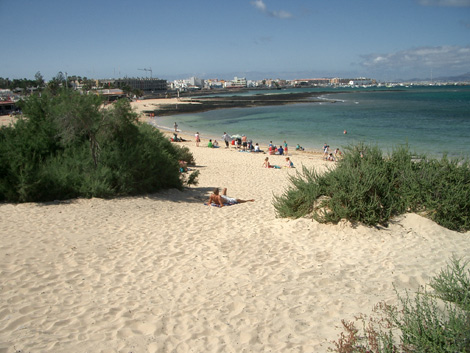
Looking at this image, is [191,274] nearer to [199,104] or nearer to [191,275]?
[191,275]

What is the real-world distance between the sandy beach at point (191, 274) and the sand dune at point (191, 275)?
20mm

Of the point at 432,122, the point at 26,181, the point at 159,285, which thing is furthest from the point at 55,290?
the point at 432,122

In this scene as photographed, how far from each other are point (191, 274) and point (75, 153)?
6535 millimetres

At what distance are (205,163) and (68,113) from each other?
10.7 meters

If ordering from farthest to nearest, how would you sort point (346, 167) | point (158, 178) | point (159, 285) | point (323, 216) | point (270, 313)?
point (158, 178) → point (346, 167) → point (323, 216) → point (159, 285) → point (270, 313)

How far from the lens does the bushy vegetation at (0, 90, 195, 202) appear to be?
9055 millimetres

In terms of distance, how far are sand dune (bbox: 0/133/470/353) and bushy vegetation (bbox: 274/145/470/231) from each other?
0.29 m

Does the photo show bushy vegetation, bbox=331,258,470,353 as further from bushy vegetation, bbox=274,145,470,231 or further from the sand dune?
bushy vegetation, bbox=274,145,470,231

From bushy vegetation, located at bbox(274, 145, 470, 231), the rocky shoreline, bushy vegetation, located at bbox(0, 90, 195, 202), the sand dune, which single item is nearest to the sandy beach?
the sand dune

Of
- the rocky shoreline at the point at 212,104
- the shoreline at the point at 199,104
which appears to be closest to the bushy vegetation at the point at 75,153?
the shoreline at the point at 199,104

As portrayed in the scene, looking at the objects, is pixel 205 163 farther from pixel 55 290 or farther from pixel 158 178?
pixel 55 290

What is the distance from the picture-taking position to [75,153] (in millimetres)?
10367

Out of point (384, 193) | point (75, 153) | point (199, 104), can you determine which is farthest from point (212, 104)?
point (384, 193)

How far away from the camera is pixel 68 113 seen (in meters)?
9.35
